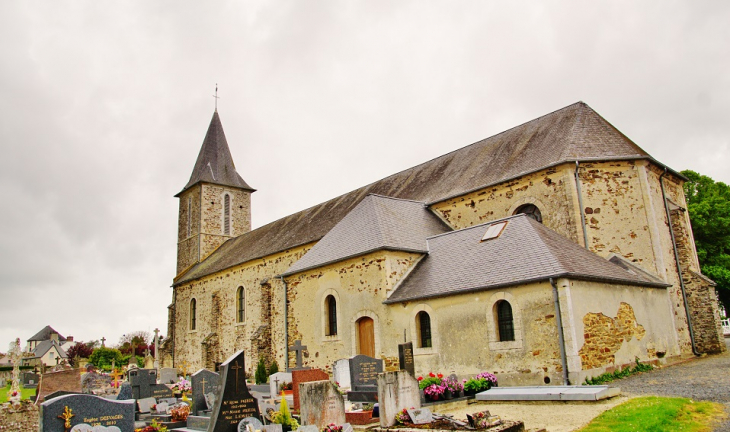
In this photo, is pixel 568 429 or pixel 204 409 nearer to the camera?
pixel 568 429

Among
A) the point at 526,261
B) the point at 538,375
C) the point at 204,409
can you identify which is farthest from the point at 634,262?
the point at 204,409

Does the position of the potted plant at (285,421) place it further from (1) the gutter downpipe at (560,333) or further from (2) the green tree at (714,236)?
(2) the green tree at (714,236)

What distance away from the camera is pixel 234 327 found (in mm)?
27625

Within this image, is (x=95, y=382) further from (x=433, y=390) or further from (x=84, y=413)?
(x=433, y=390)

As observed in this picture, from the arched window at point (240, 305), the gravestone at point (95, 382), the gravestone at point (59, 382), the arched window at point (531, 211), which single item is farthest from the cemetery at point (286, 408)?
the arched window at point (240, 305)

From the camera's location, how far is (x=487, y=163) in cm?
2006

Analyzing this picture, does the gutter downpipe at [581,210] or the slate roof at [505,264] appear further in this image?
the gutter downpipe at [581,210]

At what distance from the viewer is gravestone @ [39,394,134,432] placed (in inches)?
296

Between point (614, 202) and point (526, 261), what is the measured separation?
5160mm

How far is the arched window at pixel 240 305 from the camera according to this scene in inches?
1067

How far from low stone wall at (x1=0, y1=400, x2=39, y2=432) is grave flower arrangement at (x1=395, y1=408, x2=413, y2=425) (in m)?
5.96

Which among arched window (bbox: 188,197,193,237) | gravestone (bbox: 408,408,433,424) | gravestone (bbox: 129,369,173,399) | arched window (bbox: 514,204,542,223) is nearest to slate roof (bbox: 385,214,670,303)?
arched window (bbox: 514,204,542,223)

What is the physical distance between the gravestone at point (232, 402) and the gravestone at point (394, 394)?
6.87ft

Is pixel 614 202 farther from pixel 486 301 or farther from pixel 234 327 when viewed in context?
pixel 234 327
